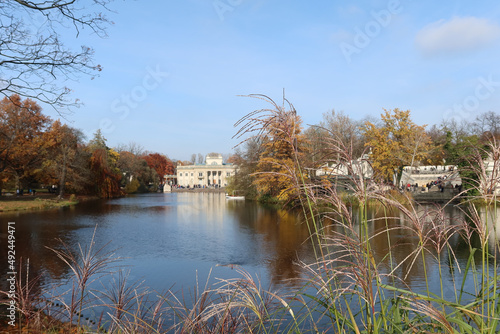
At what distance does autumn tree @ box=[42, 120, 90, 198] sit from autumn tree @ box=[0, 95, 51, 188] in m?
0.88

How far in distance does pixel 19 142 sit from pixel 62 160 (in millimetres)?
5089

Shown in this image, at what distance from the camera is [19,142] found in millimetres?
28469

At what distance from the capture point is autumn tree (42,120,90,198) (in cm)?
3247

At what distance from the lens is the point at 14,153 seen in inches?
1057

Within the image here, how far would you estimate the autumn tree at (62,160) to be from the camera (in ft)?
107

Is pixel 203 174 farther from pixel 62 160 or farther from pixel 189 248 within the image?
pixel 189 248

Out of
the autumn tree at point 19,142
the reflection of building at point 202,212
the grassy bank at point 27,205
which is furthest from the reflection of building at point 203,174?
the grassy bank at point 27,205

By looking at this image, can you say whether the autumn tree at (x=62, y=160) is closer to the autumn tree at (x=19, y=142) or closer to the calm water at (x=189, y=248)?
the autumn tree at (x=19, y=142)

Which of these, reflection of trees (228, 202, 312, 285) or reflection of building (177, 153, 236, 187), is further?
reflection of building (177, 153, 236, 187)

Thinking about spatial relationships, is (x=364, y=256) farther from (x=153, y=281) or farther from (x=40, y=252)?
(x=40, y=252)

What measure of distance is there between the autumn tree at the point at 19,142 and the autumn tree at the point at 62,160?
88 centimetres

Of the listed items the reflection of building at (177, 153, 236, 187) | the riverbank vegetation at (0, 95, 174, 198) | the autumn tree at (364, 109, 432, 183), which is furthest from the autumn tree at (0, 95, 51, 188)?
the reflection of building at (177, 153, 236, 187)

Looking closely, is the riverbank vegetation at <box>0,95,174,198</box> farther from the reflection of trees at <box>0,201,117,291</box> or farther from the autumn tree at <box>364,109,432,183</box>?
the autumn tree at <box>364,109,432,183</box>

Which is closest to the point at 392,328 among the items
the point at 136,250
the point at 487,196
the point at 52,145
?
the point at 487,196
